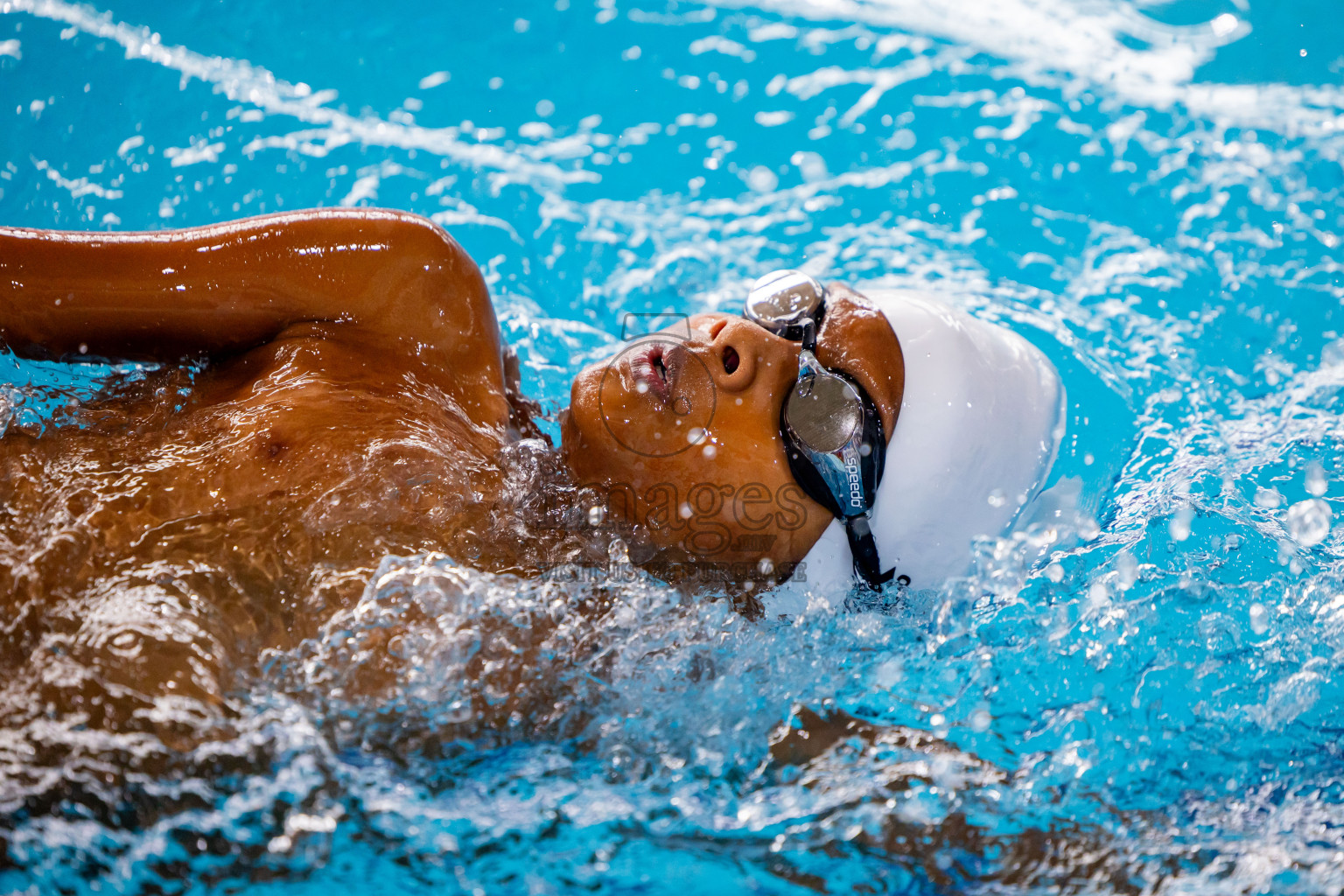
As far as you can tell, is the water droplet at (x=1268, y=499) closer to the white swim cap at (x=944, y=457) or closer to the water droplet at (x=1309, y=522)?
the water droplet at (x=1309, y=522)

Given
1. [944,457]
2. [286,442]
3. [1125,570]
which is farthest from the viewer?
[1125,570]

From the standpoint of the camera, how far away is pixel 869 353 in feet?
5.88

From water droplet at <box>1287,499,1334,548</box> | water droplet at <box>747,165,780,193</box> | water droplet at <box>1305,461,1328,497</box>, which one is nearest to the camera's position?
water droplet at <box>1287,499,1334,548</box>

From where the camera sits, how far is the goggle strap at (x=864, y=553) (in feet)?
5.82

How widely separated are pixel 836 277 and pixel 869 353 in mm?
1386

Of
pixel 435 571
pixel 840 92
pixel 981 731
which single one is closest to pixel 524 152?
pixel 840 92

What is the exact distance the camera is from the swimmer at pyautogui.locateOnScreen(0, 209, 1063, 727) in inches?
63.1

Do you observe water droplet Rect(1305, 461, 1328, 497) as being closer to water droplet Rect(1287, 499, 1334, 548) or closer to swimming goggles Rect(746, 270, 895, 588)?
water droplet Rect(1287, 499, 1334, 548)

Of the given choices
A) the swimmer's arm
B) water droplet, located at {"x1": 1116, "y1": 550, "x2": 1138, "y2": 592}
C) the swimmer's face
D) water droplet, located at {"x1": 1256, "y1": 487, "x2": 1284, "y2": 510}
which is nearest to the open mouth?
the swimmer's face

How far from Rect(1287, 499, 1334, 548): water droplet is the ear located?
1.12 m

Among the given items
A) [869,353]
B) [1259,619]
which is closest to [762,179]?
[869,353]

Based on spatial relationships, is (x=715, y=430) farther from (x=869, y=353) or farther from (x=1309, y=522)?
(x=1309, y=522)

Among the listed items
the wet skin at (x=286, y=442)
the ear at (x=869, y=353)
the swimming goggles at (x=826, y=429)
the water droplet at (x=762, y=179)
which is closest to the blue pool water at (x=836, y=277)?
the water droplet at (x=762, y=179)

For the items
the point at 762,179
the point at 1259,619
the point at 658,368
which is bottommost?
the point at 1259,619
